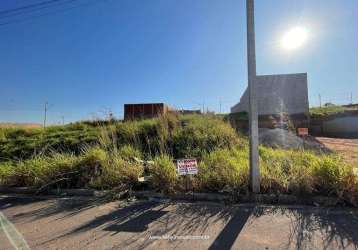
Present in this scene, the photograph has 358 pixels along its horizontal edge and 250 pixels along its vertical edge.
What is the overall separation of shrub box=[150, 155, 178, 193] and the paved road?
17.8 inches

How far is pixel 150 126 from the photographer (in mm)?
9328

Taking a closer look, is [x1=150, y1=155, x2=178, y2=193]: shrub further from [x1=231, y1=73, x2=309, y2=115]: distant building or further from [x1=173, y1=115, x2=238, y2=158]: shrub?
[x1=231, y1=73, x2=309, y2=115]: distant building

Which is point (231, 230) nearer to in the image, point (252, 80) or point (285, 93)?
point (252, 80)

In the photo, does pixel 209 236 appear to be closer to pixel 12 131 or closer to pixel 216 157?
pixel 216 157

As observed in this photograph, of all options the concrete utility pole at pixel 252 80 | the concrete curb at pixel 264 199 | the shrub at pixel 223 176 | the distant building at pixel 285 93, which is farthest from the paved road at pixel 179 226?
the distant building at pixel 285 93

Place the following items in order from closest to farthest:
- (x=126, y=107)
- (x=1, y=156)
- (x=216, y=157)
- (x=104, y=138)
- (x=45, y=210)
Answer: (x=45, y=210)
(x=216, y=157)
(x=104, y=138)
(x=1, y=156)
(x=126, y=107)

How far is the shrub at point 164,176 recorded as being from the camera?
472 cm

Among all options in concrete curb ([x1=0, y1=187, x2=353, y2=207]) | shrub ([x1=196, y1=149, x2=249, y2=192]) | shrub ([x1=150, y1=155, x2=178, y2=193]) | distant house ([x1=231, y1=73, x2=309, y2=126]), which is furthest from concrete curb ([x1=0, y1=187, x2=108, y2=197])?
distant house ([x1=231, y1=73, x2=309, y2=126])

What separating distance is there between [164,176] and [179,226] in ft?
4.98

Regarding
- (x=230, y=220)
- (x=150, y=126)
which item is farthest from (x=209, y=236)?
(x=150, y=126)

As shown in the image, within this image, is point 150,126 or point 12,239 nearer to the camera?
point 12,239

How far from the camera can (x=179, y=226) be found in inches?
133

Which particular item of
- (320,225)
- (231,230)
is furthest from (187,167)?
(320,225)

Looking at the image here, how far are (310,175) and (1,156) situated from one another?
10090 mm
